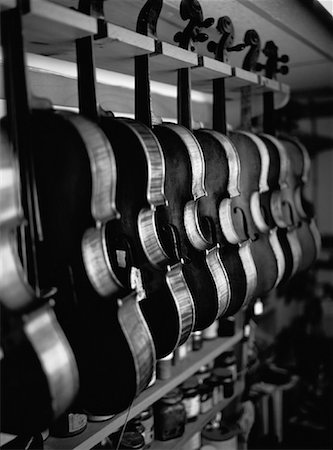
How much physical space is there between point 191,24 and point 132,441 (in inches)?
55.6

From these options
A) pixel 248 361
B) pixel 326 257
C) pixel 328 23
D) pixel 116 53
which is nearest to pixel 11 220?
pixel 116 53

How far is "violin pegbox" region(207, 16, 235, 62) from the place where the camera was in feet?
5.99

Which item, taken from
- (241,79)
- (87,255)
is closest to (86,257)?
(87,255)

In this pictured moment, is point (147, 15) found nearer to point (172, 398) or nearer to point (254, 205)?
point (254, 205)

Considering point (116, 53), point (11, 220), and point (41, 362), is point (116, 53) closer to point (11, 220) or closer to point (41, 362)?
point (11, 220)

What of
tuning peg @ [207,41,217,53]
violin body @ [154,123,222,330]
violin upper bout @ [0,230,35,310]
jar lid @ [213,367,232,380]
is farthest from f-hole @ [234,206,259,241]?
violin upper bout @ [0,230,35,310]

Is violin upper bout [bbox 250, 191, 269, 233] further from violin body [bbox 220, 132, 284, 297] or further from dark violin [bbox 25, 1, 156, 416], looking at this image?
dark violin [bbox 25, 1, 156, 416]

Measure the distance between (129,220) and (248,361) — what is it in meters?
2.04

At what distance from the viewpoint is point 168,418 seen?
2.08 meters

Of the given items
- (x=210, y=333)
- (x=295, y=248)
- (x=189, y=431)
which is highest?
(x=295, y=248)

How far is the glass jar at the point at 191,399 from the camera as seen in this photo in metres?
2.25

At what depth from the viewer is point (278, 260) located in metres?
2.01

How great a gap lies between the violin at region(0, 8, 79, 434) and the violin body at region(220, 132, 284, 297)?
3.20ft

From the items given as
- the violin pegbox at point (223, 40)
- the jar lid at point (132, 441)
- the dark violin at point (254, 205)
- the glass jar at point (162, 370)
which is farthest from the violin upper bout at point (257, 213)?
the jar lid at point (132, 441)
